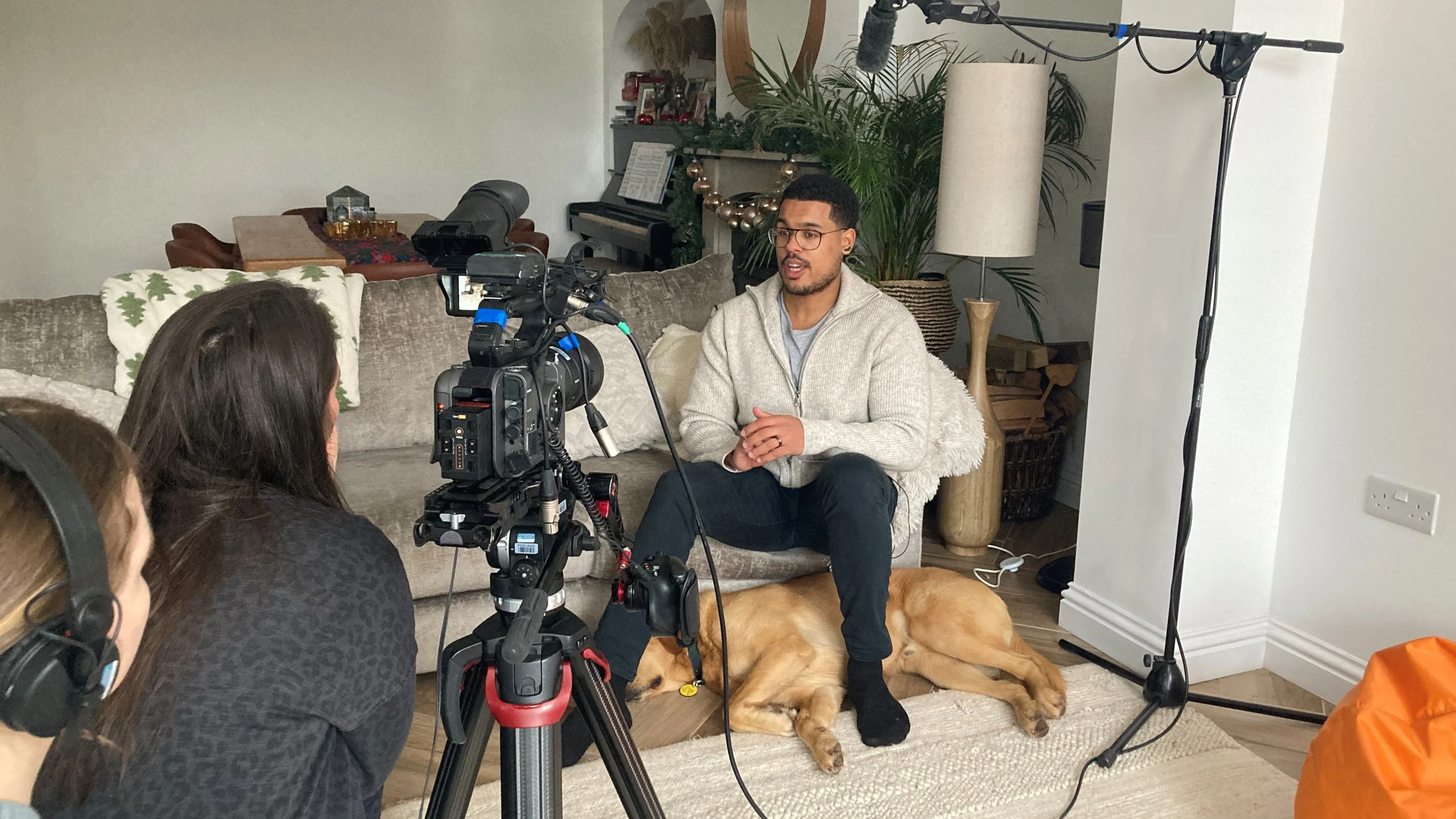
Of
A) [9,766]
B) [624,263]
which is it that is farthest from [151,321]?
[624,263]

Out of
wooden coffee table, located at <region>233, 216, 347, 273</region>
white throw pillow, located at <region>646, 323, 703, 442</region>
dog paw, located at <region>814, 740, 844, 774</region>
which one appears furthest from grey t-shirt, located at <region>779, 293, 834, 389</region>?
wooden coffee table, located at <region>233, 216, 347, 273</region>

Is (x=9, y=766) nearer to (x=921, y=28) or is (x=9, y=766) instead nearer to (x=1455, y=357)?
(x=1455, y=357)

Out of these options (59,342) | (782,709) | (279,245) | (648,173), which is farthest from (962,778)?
(648,173)

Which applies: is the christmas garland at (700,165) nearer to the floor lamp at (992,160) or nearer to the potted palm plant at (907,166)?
the potted palm plant at (907,166)

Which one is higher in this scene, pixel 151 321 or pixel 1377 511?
pixel 151 321

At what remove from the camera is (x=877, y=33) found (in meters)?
1.54

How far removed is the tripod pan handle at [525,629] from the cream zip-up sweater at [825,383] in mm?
1153

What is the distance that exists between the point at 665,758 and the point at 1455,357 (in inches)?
61.5

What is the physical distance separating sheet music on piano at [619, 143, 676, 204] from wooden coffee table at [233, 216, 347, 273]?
68.5 inches

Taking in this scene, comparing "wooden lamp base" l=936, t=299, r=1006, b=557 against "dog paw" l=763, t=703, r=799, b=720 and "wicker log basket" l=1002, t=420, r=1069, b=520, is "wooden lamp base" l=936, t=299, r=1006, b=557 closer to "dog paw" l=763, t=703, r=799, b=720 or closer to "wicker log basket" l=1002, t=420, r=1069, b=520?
"wicker log basket" l=1002, t=420, r=1069, b=520

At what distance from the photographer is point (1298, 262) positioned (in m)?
2.13

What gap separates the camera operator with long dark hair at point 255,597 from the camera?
96cm

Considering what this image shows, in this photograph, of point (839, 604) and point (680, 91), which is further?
point (680, 91)

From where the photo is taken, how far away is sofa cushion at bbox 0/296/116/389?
89.3 inches
